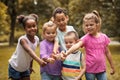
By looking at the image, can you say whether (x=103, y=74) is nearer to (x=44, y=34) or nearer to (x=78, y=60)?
(x=78, y=60)

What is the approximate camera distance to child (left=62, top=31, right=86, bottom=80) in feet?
17.5

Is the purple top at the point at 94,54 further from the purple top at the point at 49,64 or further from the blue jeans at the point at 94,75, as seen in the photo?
the purple top at the point at 49,64

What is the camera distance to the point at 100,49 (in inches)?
223

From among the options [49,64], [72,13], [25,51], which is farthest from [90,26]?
[72,13]

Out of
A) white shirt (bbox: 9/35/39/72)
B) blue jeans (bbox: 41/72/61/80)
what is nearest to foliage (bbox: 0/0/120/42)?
white shirt (bbox: 9/35/39/72)

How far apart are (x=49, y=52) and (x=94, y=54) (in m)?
0.72

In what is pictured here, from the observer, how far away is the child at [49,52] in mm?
5363

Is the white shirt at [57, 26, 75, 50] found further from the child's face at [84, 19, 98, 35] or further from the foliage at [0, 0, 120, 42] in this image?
the foliage at [0, 0, 120, 42]

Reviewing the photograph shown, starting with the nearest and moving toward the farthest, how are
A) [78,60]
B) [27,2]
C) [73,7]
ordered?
[78,60] < [73,7] < [27,2]


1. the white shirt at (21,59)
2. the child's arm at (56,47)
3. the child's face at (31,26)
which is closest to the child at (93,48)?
the child's arm at (56,47)

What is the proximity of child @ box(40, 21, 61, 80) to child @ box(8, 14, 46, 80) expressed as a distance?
0.16m

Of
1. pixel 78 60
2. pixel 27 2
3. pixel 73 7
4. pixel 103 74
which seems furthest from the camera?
pixel 27 2

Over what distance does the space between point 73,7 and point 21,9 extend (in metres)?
8.41

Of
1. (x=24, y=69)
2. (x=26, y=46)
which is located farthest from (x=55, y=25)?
(x=24, y=69)
